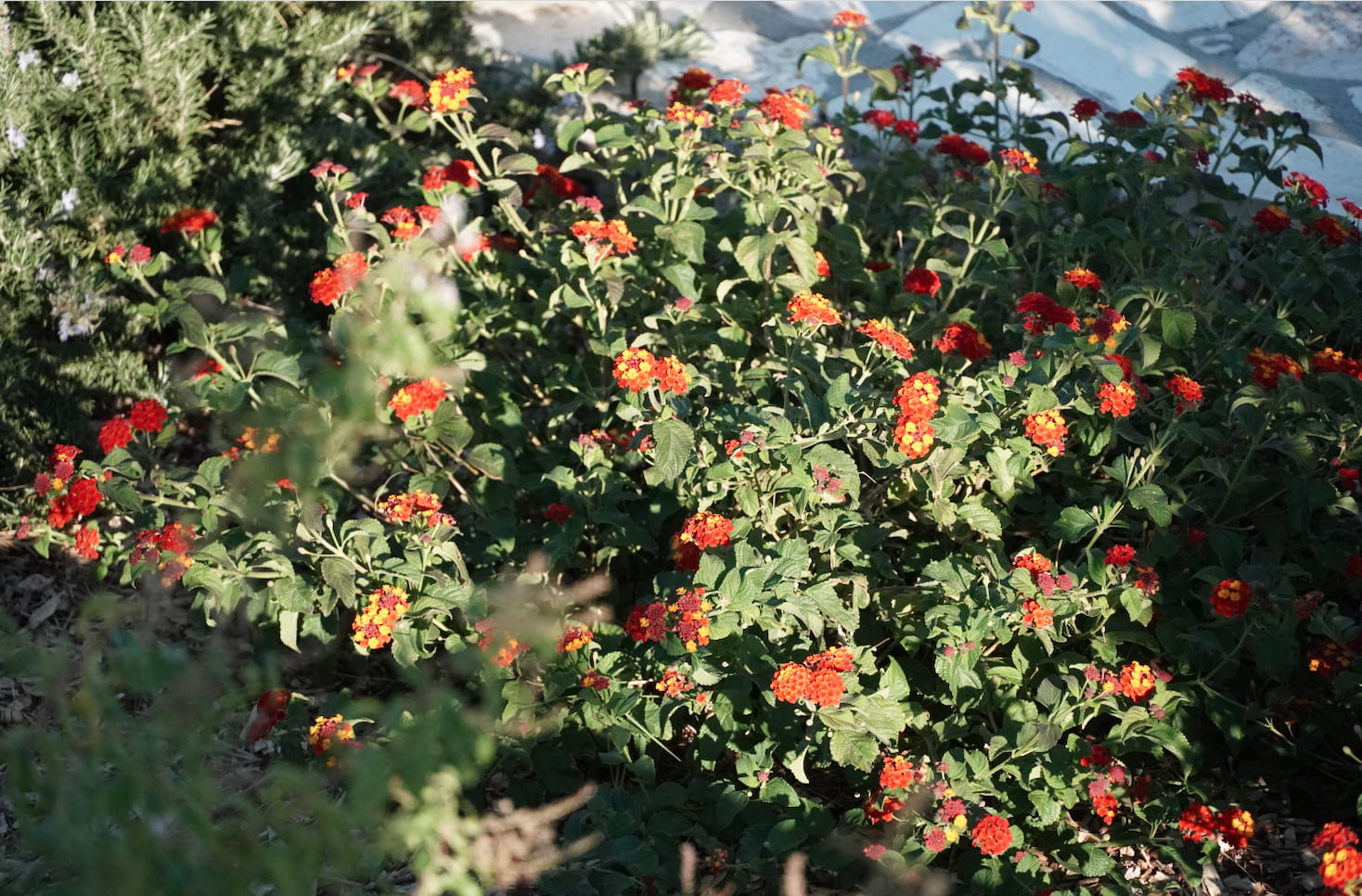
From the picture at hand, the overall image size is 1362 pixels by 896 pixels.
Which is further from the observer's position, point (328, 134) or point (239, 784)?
point (328, 134)

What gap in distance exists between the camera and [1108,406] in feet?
8.07

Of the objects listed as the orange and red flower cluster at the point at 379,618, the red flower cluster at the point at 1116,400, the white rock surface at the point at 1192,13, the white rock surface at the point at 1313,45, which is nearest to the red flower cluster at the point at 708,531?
the orange and red flower cluster at the point at 379,618

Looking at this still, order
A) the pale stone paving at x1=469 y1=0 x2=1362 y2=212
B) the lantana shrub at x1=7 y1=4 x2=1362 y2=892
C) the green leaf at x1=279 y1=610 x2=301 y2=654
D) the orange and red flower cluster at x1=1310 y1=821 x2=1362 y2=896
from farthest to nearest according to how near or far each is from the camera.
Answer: the pale stone paving at x1=469 y1=0 x2=1362 y2=212
the green leaf at x1=279 y1=610 x2=301 y2=654
the lantana shrub at x1=7 y1=4 x2=1362 y2=892
the orange and red flower cluster at x1=1310 y1=821 x2=1362 y2=896

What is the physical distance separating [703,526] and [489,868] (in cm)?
91

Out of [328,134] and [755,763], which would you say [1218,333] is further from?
[328,134]

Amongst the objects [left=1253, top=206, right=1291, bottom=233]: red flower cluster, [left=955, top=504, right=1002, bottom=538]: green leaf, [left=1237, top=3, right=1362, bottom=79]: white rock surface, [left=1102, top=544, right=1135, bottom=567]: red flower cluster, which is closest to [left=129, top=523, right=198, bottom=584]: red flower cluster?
[left=955, top=504, right=1002, bottom=538]: green leaf

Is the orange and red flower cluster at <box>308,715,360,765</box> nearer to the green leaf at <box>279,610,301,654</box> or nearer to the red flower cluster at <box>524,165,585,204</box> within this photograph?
the green leaf at <box>279,610,301,654</box>

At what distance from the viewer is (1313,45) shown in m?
5.36

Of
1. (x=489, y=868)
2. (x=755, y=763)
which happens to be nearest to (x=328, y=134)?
(x=755, y=763)

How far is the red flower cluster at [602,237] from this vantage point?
2900 millimetres

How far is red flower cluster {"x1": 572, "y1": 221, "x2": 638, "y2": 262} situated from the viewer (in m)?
2.90

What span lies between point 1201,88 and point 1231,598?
170 centimetres

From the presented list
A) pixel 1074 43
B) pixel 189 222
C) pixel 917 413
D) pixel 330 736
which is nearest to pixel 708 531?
pixel 917 413

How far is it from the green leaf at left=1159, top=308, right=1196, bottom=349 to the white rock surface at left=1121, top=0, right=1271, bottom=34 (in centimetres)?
354
